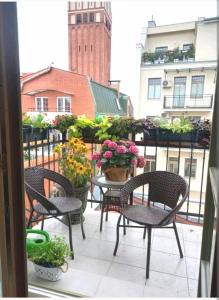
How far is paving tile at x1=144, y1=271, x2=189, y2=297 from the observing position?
1519 millimetres

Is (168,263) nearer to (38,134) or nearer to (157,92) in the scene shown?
(38,134)

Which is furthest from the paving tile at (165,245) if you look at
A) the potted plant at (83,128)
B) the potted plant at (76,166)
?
the potted plant at (83,128)

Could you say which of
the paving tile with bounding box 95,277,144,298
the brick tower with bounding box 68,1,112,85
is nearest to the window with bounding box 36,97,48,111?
the brick tower with bounding box 68,1,112,85

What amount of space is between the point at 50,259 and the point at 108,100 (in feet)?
12.5

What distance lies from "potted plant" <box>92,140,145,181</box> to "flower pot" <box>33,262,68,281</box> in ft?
3.23

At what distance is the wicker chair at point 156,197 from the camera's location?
5.80ft

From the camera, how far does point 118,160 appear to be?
2.19 metres

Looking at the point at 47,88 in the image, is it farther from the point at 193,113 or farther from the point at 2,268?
the point at 2,268

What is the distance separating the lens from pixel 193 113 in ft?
9.19

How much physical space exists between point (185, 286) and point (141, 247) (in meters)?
0.52

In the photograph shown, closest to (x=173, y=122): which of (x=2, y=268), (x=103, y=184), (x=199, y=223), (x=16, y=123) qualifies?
(x=103, y=184)

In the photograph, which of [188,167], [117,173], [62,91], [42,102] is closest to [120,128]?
[117,173]

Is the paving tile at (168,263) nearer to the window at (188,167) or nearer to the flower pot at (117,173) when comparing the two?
the flower pot at (117,173)

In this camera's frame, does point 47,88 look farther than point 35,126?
Yes
